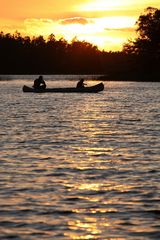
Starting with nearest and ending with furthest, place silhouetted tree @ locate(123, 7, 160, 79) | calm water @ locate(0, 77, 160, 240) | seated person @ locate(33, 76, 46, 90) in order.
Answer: calm water @ locate(0, 77, 160, 240) → seated person @ locate(33, 76, 46, 90) → silhouetted tree @ locate(123, 7, 160, 79)

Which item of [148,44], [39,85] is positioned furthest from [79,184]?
[148,44]

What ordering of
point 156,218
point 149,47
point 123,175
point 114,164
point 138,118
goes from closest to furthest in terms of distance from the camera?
point 156,218 < point 123,175 < point 114,164 < point 138,118 < point 149,47

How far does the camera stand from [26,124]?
37562 millimetres

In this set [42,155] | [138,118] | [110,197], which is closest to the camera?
[110,197]

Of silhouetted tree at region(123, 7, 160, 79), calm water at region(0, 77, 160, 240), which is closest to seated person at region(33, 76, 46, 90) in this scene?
calm water at region(0, 77, 160, 240)

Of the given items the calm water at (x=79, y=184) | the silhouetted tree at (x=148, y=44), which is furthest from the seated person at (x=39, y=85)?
the silhouetted tree at (x=148, y=44)

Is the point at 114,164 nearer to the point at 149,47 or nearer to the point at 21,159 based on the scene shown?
the point at 21,159

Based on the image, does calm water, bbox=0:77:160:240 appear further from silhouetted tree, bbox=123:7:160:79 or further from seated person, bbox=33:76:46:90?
silhouetted tree, bbox=123:7:160:79

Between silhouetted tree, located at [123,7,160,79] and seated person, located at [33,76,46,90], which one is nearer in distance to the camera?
seated person, located at [33,76,46,90]

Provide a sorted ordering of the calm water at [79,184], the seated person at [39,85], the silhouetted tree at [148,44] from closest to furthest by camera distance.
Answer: the calm water at [79,184]
the seated person at [39,85]
the silhouetted tree at [148,44]

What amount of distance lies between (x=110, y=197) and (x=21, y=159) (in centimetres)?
659

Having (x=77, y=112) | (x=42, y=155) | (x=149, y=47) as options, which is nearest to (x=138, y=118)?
(x=77, y=112)

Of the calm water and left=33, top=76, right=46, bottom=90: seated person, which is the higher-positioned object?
left=33, top=76, right=46, bottom=90: seated person

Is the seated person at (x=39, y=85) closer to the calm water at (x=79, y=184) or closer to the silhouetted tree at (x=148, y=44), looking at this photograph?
the calm water at (x=79, y=184)
